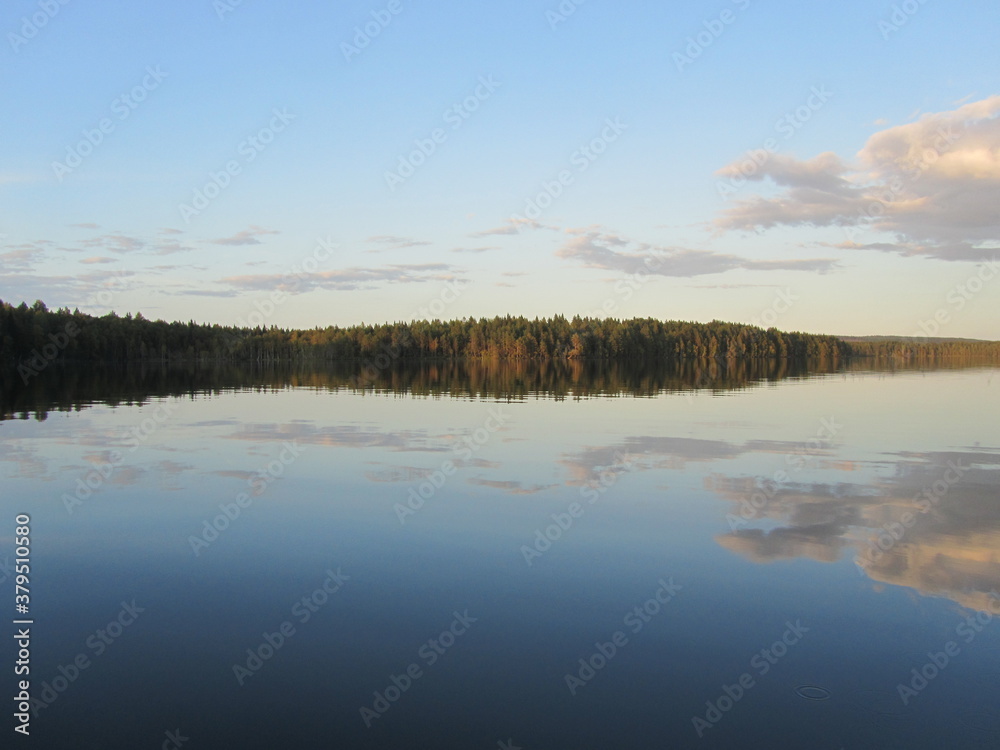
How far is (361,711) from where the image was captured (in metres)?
6.54

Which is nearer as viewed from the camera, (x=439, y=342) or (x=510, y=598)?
(x=510, y=598)

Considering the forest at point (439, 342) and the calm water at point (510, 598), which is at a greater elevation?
the forest at point (439, 342)

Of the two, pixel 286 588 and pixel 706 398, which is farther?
pixel 706 398

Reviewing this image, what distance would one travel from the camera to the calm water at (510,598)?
6430 millimetres

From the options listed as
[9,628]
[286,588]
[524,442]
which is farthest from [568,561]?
[524,442]

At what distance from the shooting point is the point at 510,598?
Answer: 909 centimetres

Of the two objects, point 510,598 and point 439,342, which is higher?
point 439,342

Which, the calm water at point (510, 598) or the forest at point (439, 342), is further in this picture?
the forest at point (439, 342)

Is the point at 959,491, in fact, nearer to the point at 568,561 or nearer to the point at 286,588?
the point at 568,561

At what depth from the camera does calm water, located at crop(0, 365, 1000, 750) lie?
6.43 metres

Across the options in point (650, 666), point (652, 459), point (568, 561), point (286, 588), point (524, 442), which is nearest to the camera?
point (650, 666)

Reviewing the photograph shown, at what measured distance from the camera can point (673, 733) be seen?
6188mm

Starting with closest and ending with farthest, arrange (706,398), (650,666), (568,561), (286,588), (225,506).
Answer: (650,666)
(286,588)
(568,561)
(225,506)
(706,398)

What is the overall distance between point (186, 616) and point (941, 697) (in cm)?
800
